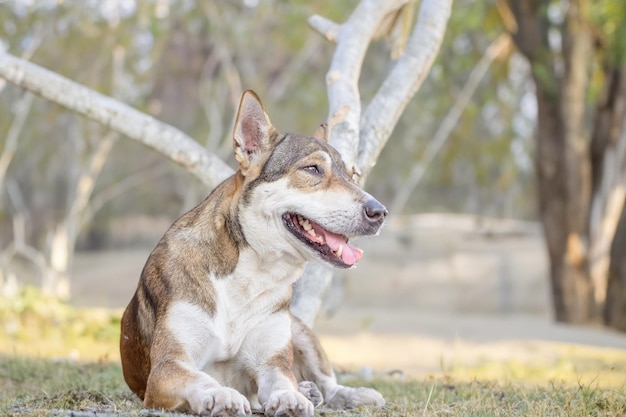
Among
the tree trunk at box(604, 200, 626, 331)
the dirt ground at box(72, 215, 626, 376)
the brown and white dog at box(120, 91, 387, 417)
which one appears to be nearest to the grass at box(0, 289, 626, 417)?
the brown and white dog at box(120, 91, 387, 417)

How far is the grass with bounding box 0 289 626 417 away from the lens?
4.82 meters

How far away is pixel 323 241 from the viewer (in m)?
5.08

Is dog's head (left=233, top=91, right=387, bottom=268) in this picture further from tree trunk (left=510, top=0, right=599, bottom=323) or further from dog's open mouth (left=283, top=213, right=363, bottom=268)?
tree trunk (left=510, top=0, right=599, bottom=323)

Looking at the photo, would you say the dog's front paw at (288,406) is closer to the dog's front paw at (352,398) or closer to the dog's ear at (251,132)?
the dog's front paw at (352,398)

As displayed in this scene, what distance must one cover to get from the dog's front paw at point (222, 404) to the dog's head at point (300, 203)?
0.95 meters

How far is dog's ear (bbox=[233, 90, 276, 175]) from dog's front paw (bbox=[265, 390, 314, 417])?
136 centimetres

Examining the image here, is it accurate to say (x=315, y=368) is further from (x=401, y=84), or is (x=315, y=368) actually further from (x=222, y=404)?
(x=401, y=84)

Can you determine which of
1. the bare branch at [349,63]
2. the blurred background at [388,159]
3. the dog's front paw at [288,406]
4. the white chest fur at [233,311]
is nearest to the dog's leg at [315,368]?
the white chest fur at [233,311]

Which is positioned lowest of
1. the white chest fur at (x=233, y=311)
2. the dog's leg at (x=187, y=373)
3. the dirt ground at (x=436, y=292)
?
the dirt ground at (x=436, y=292)

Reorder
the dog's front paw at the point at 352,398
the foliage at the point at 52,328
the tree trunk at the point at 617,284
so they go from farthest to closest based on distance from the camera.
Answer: the tree trunk at the point at 617,284 < the foliage at the point at 52,328 < the dog's front paw at the point at 352,398

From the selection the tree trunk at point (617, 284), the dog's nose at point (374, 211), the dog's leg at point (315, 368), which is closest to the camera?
the dog's nose at point (374, 211)

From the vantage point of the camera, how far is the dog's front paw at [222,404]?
14.5ft

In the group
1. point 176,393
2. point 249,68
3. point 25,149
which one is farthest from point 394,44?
point 25,149

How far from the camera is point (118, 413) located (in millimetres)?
4453
